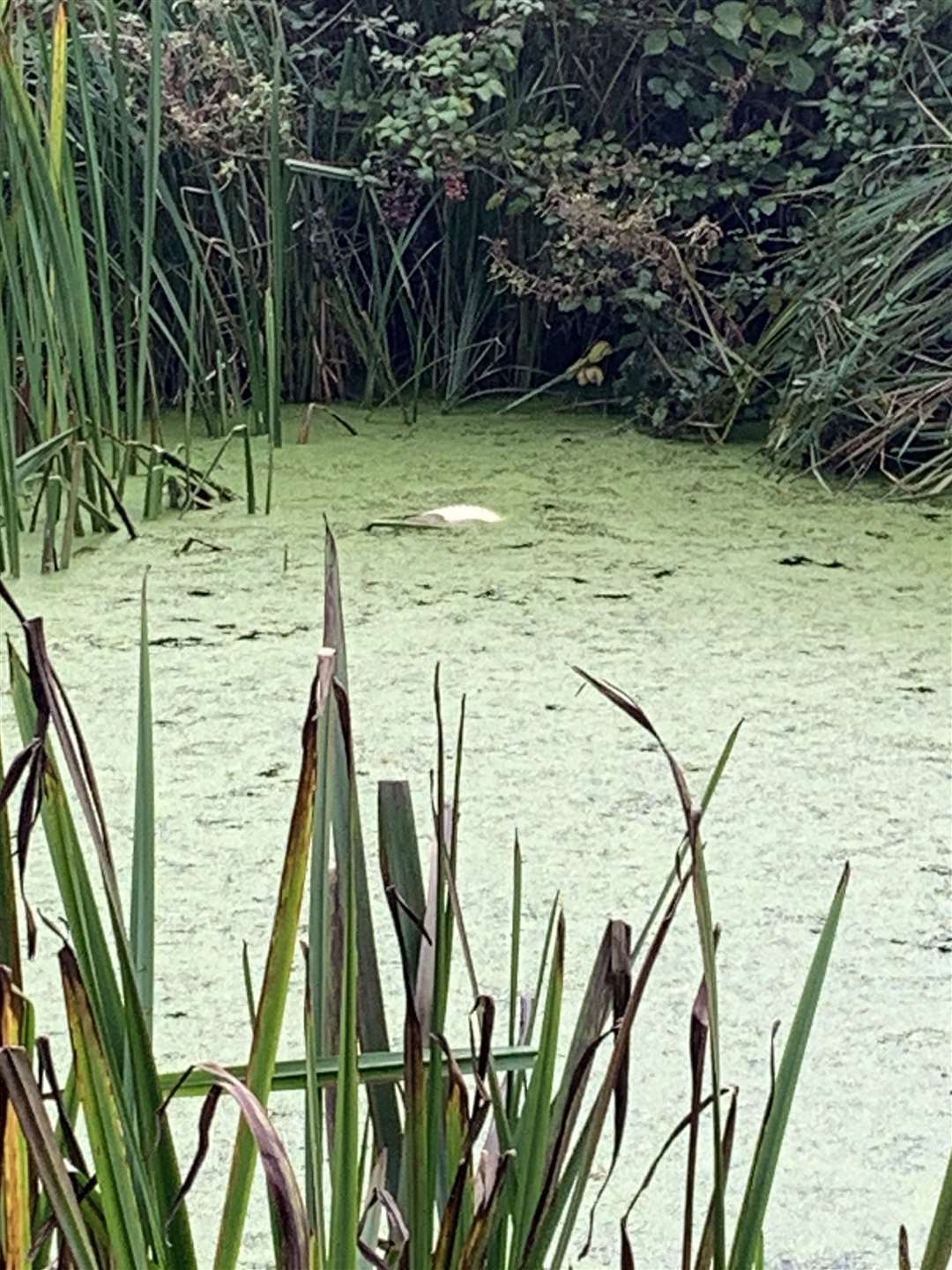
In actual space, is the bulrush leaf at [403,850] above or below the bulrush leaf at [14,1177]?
above

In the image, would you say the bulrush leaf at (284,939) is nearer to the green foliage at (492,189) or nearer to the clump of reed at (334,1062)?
the clump of reed at (334,1062)

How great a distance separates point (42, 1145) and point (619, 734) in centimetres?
106

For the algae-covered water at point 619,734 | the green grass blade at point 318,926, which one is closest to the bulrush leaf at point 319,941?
the green grass blade at point 318,926

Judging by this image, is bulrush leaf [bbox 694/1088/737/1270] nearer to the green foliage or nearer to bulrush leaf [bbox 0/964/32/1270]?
bulrush leaf [bbox 0/964/32/1270]

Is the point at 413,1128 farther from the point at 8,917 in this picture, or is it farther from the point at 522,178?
the point at 522,178

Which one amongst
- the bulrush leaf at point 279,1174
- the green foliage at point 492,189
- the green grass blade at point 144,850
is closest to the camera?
the bulrush leaf at point 279,1174

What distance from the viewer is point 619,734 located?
4.91ft

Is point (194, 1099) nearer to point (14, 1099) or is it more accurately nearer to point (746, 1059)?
point (746, 1059)

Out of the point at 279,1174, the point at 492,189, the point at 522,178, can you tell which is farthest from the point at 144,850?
the point at 492,189

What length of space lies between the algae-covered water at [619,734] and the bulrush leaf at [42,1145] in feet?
1.28

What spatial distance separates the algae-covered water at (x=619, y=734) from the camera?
995mm

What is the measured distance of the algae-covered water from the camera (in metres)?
A: 0.99

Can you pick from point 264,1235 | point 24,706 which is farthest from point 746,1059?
point 24,706

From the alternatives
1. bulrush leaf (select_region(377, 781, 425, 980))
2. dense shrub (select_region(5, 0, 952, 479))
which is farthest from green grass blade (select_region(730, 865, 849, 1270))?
dense shrub (select_region(5, 0, 952, 479))
